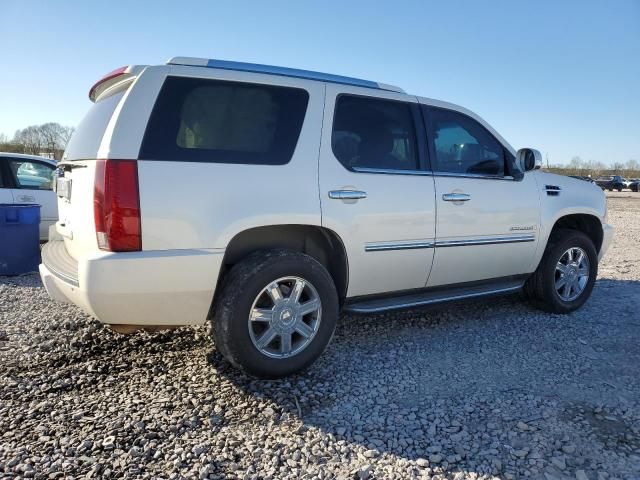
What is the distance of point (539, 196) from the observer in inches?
174

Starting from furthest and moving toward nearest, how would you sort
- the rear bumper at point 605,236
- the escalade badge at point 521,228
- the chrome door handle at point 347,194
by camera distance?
the rear bumper at point 605,236, the escalade badge at point 521,228, the chrome door handle at point 347,194

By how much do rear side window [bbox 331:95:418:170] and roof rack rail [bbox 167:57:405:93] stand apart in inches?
5.8

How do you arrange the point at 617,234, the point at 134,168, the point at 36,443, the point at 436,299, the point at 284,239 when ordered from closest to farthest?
the point at 36,443, the point at 134,168, the point at 284,239, the point at 436,299, the point at 617,234

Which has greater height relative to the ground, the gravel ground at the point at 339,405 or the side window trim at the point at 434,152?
the side window trim at the point at 434,152

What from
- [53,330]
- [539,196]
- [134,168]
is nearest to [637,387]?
[539,196]

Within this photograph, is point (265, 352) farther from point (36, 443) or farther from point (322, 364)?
point (36, 443)

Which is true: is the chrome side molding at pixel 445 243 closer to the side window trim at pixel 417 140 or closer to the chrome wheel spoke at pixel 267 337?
the side window trim at pixel 417 140

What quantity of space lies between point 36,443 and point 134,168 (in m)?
1.50

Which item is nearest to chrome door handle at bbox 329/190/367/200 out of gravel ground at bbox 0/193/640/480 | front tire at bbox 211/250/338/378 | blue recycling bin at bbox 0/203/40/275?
front tire at bbox 211/250/338/378

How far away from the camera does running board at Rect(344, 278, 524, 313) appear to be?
3535mm

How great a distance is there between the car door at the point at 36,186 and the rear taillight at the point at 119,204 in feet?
17.7

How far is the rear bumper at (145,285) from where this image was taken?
261cm

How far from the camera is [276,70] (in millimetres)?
3256

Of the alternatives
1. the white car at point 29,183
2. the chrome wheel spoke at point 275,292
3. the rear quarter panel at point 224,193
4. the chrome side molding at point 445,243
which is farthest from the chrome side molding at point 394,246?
the white car at point 29,183
